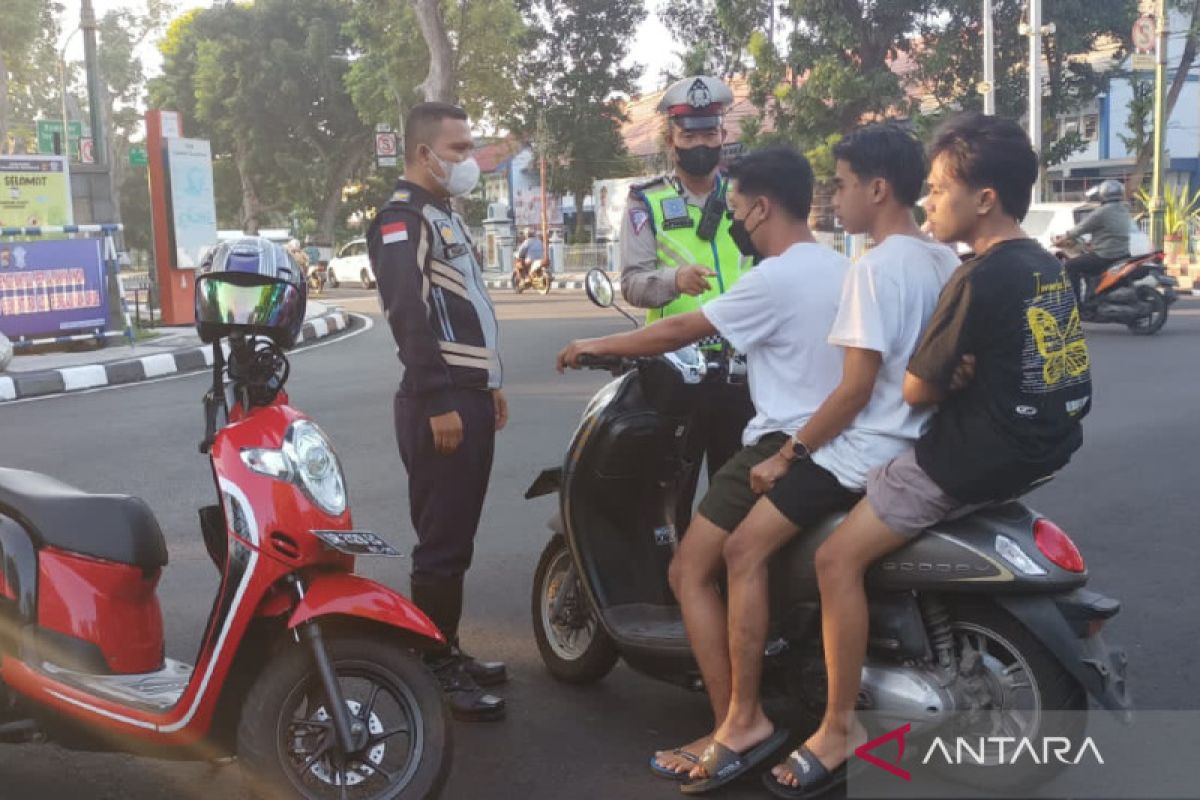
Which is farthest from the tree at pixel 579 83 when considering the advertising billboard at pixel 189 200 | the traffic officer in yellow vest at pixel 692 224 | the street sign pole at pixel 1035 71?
the traffic officer in yellow vest at pixel 692 224

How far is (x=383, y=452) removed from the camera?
7.61 meters

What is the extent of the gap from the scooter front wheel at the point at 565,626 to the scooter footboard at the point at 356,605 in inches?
39.3

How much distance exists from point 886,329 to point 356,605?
1302 mm

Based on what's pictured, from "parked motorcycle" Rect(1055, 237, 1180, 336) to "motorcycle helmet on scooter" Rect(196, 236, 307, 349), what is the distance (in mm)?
11392

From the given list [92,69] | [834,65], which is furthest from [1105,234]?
[834,65]

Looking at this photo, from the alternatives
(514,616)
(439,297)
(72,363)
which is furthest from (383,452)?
(72,363)

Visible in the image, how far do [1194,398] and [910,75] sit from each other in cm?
2107

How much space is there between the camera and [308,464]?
2.80 meters

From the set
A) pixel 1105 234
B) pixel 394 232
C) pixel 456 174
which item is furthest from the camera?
pixel 1105 234

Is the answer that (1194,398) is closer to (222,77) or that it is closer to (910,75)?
(910,75)

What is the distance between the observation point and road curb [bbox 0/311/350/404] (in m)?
10.8

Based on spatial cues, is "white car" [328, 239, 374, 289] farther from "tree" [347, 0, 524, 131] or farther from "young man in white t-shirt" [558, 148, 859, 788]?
"young man in white t-shirt" [558, 148, 859, 788]

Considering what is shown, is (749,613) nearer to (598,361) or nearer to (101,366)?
(598,361)

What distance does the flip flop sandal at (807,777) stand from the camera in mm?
2920
